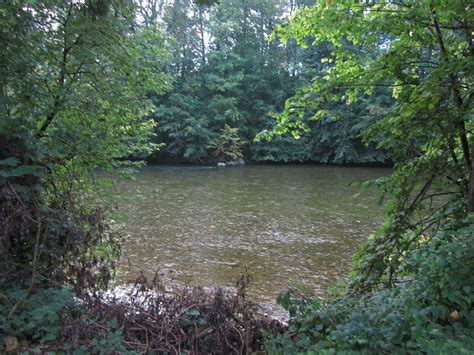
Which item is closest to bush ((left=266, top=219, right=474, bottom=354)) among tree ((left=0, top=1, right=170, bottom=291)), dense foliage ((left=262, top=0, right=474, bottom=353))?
dense foliage ((left=262, top=0, right=474, bottom=353))

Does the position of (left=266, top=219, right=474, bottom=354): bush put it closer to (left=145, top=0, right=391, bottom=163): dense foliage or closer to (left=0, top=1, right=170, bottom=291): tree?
(left=0, top=1, right=170, bottom=291): tree

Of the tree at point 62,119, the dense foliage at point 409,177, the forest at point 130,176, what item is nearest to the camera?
the dense foliage at point 409,177

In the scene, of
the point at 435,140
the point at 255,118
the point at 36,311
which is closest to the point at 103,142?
the point at 36,311

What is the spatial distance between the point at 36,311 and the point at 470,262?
323cm

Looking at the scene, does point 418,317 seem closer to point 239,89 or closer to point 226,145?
point 226,145

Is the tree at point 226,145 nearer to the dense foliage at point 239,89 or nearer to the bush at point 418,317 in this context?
the dense foliage at point 239,89

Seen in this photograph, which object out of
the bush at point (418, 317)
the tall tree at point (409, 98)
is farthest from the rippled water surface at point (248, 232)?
the bush at point (418, 317)

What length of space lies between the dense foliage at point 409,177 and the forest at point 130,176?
2 cm

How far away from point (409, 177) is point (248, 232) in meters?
5.58

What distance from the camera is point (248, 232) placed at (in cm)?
880

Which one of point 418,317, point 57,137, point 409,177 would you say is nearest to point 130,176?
point 57,137

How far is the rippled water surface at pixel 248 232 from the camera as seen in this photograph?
6.18 meters

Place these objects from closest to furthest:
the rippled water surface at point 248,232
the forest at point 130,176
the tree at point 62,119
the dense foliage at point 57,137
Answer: the forest at point 130,176 → the dense foliage at point 57,137 → the tree at point 62,119 → the rippled water surface at point 248,232

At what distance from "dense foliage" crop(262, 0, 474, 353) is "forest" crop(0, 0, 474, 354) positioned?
0.02m
